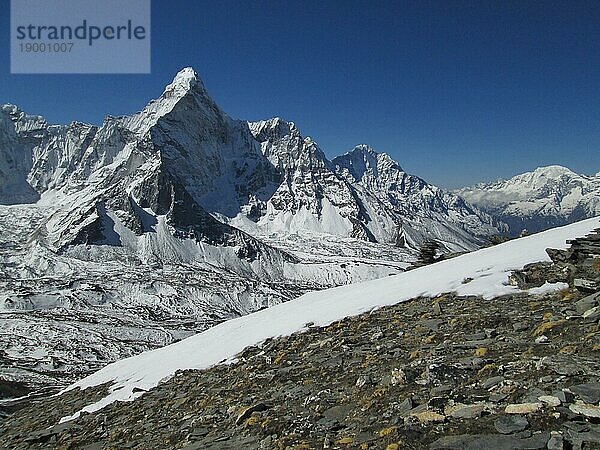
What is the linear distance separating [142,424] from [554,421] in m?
9.41

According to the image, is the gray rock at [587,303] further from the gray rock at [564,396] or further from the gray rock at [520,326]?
the gray rock at [564,396]

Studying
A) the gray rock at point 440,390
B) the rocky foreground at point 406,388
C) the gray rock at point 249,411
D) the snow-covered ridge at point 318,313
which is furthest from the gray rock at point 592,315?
the gray rock at point 249,411

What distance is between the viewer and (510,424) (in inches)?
242

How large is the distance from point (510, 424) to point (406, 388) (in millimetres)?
2440

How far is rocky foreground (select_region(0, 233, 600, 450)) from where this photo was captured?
640 cm

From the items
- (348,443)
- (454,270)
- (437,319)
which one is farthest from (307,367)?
(454,270)

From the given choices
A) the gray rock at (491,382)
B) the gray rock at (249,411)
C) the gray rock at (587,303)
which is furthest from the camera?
the gray rock at (587,303)

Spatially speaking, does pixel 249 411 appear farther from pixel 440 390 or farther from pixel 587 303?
pixel 587 303

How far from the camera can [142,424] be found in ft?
37.0

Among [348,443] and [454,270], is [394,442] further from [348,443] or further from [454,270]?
[454,270]

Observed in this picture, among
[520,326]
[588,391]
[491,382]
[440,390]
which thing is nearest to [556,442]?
[588,391]

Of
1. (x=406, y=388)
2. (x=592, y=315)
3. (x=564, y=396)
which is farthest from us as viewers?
(x=592, y=315)

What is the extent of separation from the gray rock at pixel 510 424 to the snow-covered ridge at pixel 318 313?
8956 millimetres

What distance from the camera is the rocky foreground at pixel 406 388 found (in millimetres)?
6397
